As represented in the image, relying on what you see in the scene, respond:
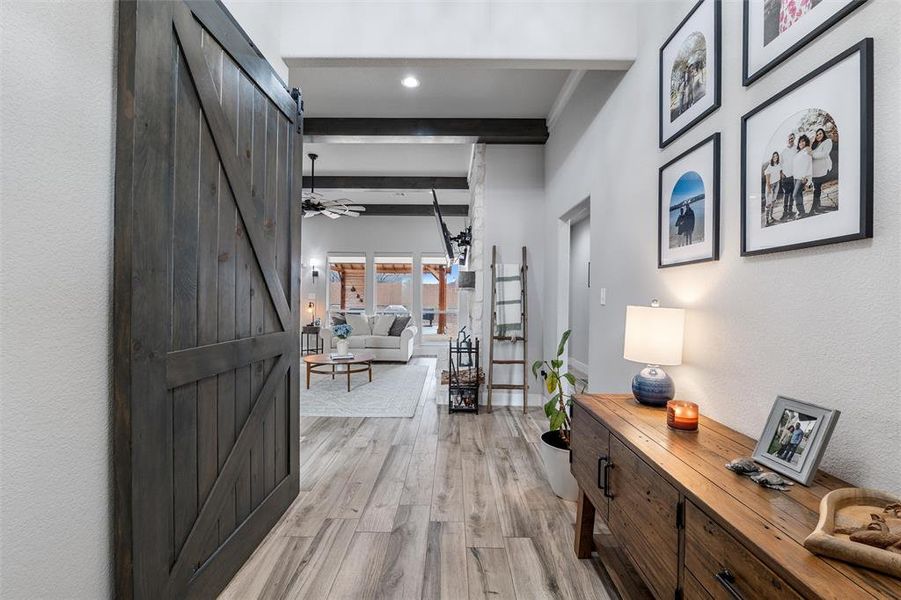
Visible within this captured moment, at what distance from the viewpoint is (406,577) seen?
173 cm

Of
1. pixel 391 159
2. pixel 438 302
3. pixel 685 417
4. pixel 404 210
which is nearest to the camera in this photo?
pixel 685 417

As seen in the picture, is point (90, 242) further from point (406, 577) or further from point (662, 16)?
point (662, 16)

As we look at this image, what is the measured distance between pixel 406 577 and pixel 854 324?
5.80ft

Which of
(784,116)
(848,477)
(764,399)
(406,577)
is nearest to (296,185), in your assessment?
(406,577)

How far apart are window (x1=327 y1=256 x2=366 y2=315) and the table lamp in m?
7.52

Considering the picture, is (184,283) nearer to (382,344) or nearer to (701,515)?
(701,515)

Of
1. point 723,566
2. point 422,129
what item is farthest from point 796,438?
point 422,129

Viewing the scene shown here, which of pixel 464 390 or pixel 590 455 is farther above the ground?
pixel 590 455

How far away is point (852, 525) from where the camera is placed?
2.68 feet

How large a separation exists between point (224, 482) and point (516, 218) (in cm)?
376

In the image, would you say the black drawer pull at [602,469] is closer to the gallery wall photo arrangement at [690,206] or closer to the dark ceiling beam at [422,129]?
the gallery wall photo arrangement at [690,206]

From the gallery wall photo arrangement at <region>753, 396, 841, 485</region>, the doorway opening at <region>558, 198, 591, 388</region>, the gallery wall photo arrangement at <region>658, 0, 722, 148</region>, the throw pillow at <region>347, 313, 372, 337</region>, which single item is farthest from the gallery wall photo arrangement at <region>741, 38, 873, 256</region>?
the throw pillow at <region>347, 313, 372, 337</region>

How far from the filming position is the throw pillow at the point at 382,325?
24.8 ft

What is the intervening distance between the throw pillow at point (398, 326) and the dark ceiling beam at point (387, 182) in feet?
7.89
